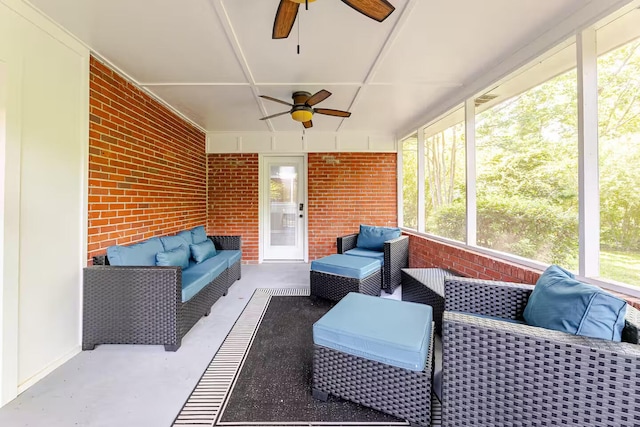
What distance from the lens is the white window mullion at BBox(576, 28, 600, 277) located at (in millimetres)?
1686

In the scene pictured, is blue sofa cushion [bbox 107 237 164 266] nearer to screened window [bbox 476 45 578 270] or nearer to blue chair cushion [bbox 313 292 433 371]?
blue chair cushion [bbox 313 292 433 371]

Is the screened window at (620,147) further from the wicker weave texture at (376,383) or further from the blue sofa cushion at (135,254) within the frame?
the blue sofa cushion at (135,254)

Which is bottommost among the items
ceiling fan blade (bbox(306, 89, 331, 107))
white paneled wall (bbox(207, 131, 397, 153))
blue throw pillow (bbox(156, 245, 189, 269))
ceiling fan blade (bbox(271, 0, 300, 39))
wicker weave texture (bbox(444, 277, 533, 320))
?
wicker weave texture (bbox(444, 277, 533, 320))

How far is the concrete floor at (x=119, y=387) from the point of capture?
137 cm

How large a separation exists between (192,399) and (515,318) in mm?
2114

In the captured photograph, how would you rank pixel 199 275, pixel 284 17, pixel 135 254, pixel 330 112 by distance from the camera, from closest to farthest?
pixel 284 17 → pixel 135 254 → pixel 199 275 → pixel 330 112

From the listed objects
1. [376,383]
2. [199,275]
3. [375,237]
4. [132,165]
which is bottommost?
[376,383]

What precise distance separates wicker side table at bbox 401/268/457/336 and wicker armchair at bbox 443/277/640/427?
0.94 metres

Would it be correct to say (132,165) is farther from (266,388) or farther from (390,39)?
(390,39)

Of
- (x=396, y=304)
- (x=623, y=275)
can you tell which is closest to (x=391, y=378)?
(x=396, y=304)

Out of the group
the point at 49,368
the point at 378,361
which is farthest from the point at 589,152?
the point at 49,368

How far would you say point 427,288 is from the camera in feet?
7.46

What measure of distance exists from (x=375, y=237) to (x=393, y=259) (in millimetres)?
557

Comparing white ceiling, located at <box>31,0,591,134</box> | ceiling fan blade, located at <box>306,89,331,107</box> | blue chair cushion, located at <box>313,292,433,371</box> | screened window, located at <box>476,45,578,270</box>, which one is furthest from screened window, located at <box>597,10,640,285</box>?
ceiling fan blade, located at <box>306,89,331,107</box>
